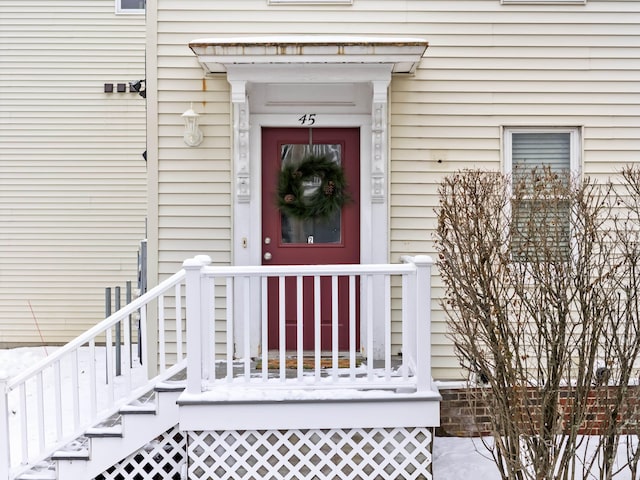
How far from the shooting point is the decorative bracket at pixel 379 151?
219 inches

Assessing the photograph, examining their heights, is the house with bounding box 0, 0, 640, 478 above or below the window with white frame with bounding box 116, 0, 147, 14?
below

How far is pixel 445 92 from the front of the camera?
5.81m

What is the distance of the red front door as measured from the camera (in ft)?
19.3

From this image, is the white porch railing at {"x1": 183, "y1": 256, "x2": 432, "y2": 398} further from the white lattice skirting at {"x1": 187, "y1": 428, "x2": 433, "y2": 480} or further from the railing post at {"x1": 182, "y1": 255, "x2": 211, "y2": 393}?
the white lattice skirting at {"x1": 187, "y1": 428, "x2": 433, "y2": 480}

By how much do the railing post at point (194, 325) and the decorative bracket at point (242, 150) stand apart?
1.47 metres

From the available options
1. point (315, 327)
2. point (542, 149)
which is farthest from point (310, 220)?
point (542, 149)

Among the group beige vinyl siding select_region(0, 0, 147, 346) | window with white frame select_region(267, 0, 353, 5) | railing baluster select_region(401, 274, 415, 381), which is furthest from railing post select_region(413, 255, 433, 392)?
beige vinyl siding select_region(0, 0, 147, 346)

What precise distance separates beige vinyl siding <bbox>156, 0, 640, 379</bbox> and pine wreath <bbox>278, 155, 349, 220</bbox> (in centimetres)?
48

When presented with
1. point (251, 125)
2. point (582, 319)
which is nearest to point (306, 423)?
point (582, 319)

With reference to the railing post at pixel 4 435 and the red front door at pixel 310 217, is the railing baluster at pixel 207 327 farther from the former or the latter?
the red front door at pixel 310 217

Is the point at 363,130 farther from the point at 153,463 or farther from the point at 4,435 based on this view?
the point at 4,435

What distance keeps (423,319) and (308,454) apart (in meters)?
1.19

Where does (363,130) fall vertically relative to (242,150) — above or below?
above

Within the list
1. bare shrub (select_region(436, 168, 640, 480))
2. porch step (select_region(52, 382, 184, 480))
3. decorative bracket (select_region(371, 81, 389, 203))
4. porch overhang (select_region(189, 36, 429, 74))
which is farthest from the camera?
decorative bracket (select_region(371, 81, 389, 203))
